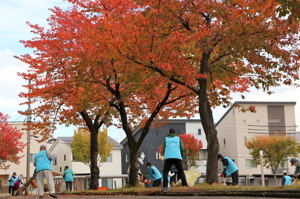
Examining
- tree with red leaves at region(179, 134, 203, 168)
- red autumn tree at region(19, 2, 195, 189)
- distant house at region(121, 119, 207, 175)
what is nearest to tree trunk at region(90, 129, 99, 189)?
red autumn tree at region(19, 2, 195, 189)

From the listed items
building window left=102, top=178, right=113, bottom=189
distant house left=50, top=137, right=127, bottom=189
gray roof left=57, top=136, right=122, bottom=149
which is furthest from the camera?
gray roof left=57, top=136, right=122, bottom=149

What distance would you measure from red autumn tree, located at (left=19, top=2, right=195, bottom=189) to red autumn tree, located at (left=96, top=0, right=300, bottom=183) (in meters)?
1.71

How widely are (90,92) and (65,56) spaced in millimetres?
2368

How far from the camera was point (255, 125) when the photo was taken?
226ft

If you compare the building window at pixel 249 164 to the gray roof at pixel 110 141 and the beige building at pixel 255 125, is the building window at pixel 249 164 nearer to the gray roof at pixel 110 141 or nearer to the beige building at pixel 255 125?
the beige building at pixel 255 125

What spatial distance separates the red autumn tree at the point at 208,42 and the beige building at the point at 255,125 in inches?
1993

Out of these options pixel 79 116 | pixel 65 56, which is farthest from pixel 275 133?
pixel 65 56

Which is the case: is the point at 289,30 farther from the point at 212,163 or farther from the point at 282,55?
the point at 212,163

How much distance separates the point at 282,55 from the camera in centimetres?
1658

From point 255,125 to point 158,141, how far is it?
1345 cm

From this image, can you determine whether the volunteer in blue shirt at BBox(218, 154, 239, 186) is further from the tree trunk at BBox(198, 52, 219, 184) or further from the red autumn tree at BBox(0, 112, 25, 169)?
the red autumn tree at BBox(0, 112, 25, 169)

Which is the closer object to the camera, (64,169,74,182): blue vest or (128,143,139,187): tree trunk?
(128,143,139,187): tree trunk

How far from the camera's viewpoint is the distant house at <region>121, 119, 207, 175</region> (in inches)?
2682

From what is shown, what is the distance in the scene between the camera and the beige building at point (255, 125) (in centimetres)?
6844
